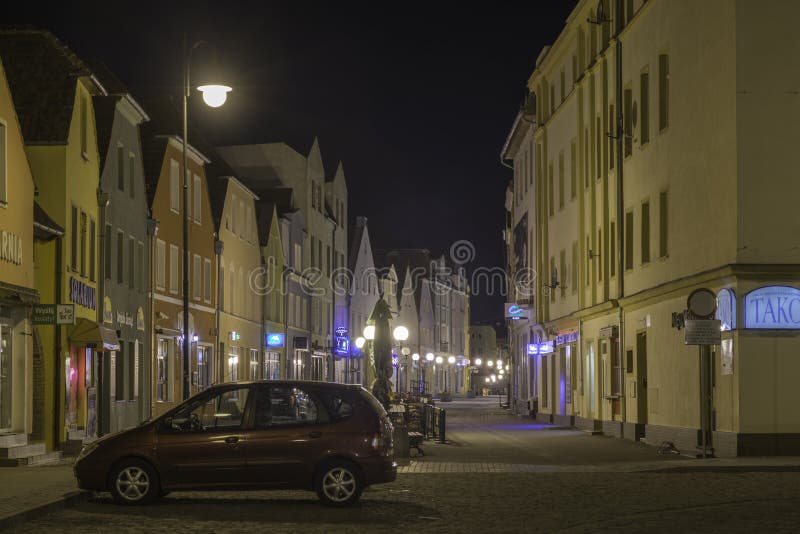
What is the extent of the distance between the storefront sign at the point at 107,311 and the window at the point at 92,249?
60.9 inches

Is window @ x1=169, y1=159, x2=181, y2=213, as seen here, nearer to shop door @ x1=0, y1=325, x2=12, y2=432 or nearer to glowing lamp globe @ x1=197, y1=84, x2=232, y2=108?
glowing lamp globe @ x1=197, y1=84, x2=232, y2=108

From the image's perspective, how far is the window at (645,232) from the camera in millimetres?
32375

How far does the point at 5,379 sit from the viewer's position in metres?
25.5

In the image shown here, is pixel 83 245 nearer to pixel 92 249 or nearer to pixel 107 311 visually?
pixel 92 249

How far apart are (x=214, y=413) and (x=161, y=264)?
2654 centimetres

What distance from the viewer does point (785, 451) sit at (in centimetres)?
2497

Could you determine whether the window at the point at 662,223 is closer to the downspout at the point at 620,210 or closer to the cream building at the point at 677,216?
the cream building at the point at 677,216

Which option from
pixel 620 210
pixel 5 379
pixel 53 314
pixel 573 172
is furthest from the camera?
pixel 573 172

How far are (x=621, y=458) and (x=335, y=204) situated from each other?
53.3 metres

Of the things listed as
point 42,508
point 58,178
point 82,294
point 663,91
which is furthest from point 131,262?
point 42,508

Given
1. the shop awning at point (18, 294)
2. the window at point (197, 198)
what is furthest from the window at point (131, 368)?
the shop awning at point (18, 294)

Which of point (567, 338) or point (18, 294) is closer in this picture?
point (18, 294)

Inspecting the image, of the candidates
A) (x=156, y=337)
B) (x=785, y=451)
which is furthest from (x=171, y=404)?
(x=785, y=451)

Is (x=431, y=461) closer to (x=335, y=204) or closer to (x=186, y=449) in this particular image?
(x=186, y=449)
